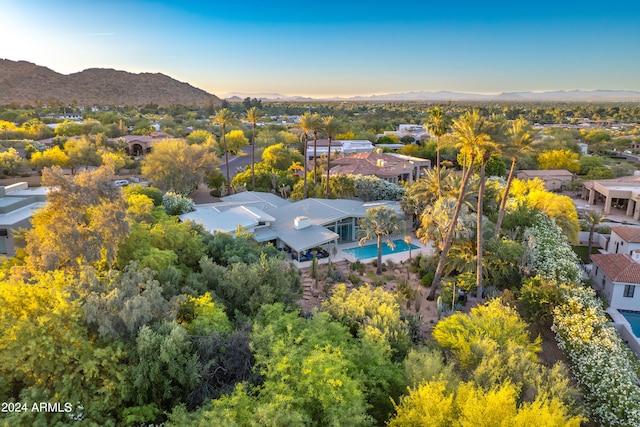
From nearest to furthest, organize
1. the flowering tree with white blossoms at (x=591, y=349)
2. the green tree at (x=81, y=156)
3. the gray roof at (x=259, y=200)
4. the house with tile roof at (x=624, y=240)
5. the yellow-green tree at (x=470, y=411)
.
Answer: the yellow-green tree at (x=470, y=411)
the flowering tree with white blossoms at (x=591, y=349)
the house with tile roof at (x=624, y=240)
the gray roof at (x=259, y=200)
the green tree at (x=81, y=156)

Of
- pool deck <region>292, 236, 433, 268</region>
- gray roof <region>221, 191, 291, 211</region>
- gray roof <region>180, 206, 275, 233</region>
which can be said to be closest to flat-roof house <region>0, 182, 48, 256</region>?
gray roof <region>180, 206, 275, 233</region>

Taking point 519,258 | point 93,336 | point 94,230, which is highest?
point 94,230

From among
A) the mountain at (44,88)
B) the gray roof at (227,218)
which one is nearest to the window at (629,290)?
the gray roof at (227,218)

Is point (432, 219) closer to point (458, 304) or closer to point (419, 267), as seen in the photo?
point (419, 267)

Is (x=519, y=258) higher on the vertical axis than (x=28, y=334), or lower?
lower

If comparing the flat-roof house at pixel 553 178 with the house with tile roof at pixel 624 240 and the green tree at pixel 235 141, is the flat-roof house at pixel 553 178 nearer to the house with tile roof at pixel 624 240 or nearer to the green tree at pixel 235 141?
the house with tile roof at pixel 624 240

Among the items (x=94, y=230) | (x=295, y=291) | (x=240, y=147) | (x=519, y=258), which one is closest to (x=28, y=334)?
(x=94, y=230)

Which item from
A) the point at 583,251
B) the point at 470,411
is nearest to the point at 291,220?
the point at 583,251
